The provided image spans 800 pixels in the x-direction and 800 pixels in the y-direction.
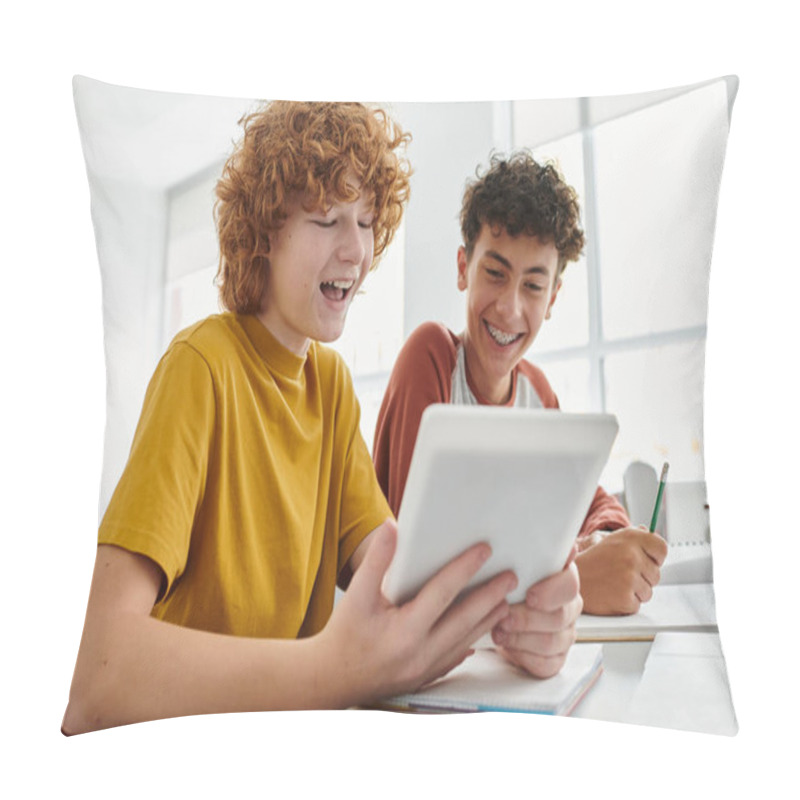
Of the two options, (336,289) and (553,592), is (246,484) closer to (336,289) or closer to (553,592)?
(336,289)

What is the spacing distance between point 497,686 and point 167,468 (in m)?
0.61

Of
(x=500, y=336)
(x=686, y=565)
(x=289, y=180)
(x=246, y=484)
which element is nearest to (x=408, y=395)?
(x=500, y=336)

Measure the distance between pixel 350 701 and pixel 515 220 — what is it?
80 cm

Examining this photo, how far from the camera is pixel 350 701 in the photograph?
1508mm

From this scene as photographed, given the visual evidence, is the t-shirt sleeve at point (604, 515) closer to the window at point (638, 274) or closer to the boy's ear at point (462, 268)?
the window at point (638, 274)

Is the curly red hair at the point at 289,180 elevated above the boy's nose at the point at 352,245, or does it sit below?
above

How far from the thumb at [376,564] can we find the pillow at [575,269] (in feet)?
0.53

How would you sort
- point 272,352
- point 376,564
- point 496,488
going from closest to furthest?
point 496,488, point 376,564, point 272,352

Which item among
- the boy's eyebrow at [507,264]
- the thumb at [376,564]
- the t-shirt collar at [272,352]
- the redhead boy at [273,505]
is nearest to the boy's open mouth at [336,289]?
the redhead boy at [273,505]

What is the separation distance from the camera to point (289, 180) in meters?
1.58

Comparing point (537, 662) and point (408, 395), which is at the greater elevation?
point (408, 395)

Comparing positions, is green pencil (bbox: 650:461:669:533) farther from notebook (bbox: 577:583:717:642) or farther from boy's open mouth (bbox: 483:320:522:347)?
boy's open mouth (bbox: 483:320:522:347)

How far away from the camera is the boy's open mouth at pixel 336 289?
1573 mm

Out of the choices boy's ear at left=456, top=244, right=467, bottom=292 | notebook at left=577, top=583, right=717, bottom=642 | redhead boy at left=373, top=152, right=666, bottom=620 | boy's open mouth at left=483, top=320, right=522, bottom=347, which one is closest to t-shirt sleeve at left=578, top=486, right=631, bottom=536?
redhead boy at left=373, top=152, right=666, bottom=620
